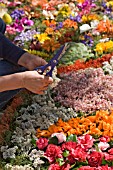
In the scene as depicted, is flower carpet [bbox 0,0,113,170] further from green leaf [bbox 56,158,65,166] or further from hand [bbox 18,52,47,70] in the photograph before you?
hand [bbox 18,52,47,70]

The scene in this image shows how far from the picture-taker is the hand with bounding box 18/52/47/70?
2949 millimetres

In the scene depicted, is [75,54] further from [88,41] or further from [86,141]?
[86,141]

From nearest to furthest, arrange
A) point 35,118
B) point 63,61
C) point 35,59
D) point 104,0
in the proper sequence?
point 35,59
point 35,118
point 63,61
point 104,0

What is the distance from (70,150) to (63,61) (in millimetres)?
1312

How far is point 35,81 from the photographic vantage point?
8.23 feet

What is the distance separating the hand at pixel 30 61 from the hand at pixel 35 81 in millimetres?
395

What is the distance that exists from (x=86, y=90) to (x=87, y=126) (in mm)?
448

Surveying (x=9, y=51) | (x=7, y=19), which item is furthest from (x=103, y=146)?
(x=7, y=19)

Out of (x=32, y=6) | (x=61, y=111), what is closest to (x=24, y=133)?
(x=61, y=111)

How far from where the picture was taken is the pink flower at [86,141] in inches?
112

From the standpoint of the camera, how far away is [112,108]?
3.18 meters

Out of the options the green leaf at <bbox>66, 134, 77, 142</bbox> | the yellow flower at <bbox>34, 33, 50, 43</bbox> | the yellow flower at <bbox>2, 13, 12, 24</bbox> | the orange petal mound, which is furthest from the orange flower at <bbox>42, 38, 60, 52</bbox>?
the green leaf at <bbox>66, 134, 77, 142</bbox>

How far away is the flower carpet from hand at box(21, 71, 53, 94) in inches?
19.7

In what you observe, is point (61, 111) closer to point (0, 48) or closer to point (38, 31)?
point (0, 48)
